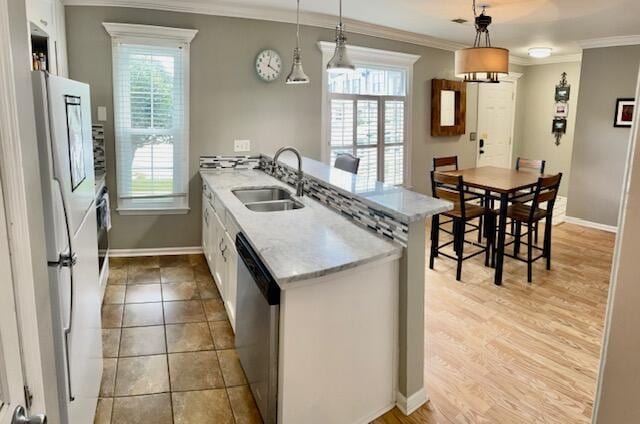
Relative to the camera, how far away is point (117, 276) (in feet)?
13.3

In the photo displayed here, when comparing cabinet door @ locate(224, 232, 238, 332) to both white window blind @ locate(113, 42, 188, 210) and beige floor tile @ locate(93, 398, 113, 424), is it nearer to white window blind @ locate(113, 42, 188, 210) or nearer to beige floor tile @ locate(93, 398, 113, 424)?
beige floor tile @ locate(93, 398, 113, 424)

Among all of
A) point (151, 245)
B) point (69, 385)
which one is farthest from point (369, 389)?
point (151, 245)

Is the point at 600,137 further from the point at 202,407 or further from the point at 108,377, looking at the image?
the point at 108,377

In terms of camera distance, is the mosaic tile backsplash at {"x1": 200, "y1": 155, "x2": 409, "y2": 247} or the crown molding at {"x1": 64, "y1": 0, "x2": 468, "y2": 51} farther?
the crown molding at {"x1": 64, "y1": 0, "x2": 468, "y2": 51}

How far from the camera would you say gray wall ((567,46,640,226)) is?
5684 millimetres

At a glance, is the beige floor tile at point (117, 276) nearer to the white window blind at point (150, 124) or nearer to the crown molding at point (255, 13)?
the white window blind at point (150, 124)

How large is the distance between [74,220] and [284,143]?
3356 mm

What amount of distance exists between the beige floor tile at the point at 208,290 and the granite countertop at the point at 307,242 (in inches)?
35.6

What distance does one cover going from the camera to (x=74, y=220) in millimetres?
1749

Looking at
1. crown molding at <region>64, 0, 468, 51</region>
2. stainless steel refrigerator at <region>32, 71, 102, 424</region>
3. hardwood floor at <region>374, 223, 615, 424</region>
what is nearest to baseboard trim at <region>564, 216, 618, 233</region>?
hardwood floor at <region>374, 223, 615, 424</region>

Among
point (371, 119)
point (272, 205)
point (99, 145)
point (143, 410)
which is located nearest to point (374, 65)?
point (371, 119)

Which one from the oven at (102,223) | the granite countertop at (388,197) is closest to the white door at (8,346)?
the granite countertop at (388,197)

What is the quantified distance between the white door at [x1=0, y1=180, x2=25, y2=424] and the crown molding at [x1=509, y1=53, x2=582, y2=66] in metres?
8.09

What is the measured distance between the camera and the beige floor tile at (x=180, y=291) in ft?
12.0
